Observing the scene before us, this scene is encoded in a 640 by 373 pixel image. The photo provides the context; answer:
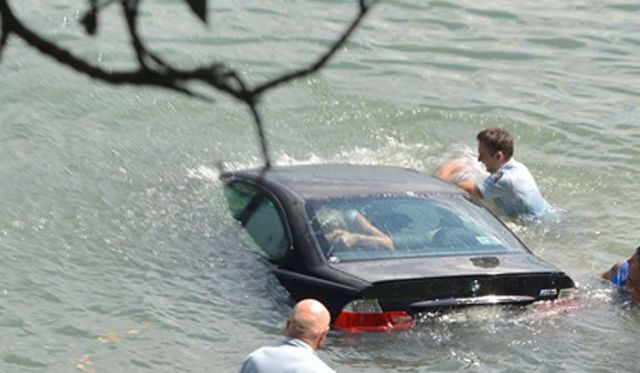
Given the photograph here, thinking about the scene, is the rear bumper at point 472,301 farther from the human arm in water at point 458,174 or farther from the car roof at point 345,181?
the human arm in water at point 458,174

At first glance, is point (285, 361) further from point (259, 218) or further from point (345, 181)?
point (259, 218)

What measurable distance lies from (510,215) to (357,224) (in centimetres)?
351

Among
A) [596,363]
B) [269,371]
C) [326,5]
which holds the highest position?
[269,371]

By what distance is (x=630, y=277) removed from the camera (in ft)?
35.8

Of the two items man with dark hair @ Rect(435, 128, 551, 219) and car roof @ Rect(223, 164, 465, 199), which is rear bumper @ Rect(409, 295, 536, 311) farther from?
man with dark hair @ Rect(435, 128, 551, 219)

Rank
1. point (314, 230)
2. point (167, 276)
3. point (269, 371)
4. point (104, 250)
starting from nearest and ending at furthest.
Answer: point (269, 371) → point (314, 230) → point (167, 276) → point (104, 250)

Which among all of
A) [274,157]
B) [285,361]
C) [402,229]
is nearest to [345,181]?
[402,229]

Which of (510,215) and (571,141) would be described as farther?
(571,141)

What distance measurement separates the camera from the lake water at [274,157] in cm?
971

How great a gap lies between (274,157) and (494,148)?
2961 millimetres

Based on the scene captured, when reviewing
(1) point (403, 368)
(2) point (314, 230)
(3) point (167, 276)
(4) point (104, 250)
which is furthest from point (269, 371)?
(4) point (104, 250)

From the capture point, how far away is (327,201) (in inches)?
413

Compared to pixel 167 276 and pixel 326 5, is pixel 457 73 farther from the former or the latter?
pixel 167 276

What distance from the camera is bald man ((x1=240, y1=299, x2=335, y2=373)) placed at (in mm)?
7074
